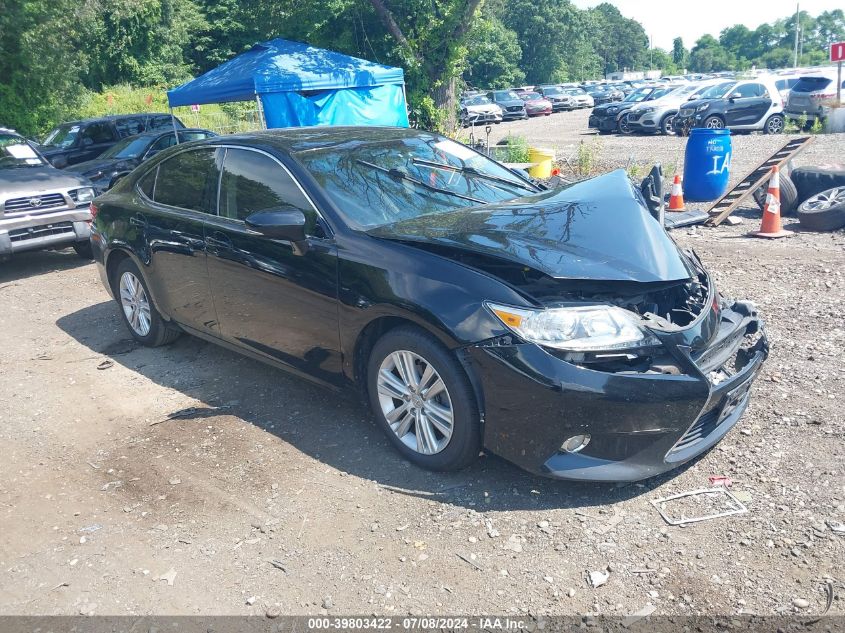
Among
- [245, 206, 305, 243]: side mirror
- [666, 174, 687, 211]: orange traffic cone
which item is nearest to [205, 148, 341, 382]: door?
[245, 206, 305, 243]: side mirror

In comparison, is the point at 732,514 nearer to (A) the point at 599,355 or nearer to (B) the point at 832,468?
(B) the point at 832,468

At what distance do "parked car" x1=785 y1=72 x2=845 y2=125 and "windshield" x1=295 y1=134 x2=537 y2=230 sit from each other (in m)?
20.5

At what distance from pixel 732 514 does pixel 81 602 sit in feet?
9.30

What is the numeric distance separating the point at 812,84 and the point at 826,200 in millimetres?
16133

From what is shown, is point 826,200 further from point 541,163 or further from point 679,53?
point 679,53

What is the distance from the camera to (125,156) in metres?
13.0

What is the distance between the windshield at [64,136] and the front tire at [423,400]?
13.4 m

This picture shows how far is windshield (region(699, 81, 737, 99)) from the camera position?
2234cm

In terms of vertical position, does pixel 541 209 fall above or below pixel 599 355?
above

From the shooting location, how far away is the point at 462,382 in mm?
3518

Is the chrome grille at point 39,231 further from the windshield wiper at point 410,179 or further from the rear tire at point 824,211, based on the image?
the rear tire at point 824,211

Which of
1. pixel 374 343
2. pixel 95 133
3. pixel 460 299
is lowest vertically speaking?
pixel 374 343

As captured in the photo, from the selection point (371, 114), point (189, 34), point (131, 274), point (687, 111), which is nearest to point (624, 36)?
point (189, 34)

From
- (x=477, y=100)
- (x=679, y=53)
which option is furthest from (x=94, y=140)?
→ (x=679, y=53)
